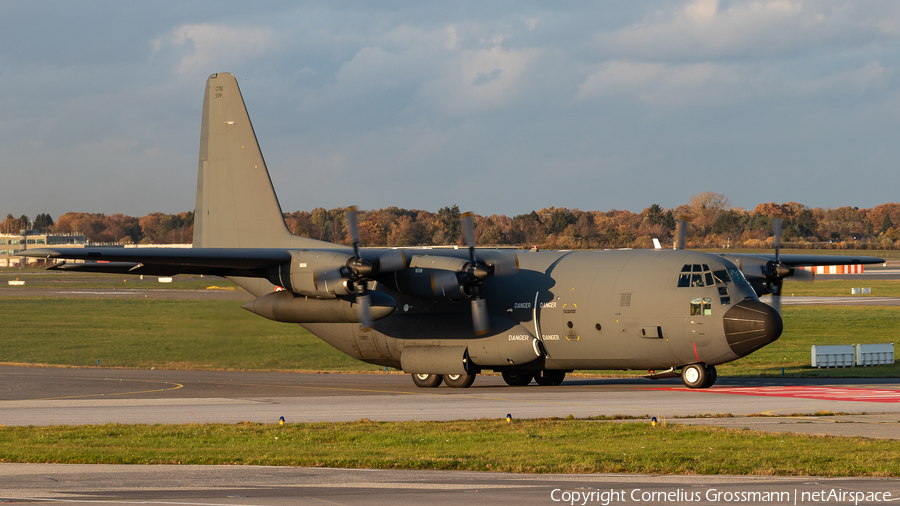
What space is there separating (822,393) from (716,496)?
15961 millimetres

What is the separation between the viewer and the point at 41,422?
68.1 ft

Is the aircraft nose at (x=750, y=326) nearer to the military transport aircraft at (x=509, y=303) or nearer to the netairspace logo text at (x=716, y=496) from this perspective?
the military transport aircraft at (x=509, y=303)

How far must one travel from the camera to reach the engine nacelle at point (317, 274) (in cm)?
2564

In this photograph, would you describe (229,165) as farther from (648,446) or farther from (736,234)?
(736,234)

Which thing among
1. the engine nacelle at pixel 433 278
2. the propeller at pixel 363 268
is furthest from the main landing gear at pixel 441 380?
the propeller at pixel 363 268

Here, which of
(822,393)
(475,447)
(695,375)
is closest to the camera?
(475,447)

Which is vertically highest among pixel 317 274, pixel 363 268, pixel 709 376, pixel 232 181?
pixel 232 181

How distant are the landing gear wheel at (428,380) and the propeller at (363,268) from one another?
14.5ft

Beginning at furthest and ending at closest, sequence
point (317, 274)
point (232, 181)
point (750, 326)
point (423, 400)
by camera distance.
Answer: point (232, 181) < point (317, 274) < point (423, 400) < point (750, 326)

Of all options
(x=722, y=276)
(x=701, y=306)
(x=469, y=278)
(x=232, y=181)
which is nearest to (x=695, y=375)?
(x=701, y=306)

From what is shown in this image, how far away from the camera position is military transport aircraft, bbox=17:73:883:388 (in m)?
25.2

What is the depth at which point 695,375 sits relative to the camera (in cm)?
Result: 2628

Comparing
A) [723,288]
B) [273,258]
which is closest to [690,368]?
[723,288]

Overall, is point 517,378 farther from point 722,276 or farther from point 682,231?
point 722,276
